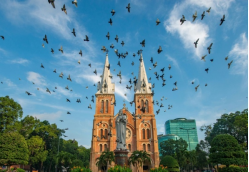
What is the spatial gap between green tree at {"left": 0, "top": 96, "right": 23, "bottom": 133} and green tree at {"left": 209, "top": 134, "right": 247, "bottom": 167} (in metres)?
27.3

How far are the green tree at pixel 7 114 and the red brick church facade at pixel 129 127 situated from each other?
14.9 metres

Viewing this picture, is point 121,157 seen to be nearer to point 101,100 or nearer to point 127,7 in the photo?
point 127,7

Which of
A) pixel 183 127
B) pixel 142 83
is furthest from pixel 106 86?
pixel 183 127

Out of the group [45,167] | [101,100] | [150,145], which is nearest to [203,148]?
[150,145]

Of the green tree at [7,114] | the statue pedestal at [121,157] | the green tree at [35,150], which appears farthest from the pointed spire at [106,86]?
the statue pedestal at [121,157]

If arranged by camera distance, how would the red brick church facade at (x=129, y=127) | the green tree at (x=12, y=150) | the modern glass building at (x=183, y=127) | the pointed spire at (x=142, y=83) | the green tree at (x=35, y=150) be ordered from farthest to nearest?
the modern glass building at (x=183, y=127) < the pointed spire at (x=142, y=83) < the red brick church facade at (x=129, y=127) < the green tree at (x=35, y=150) < the green tree at (x=12, y=150)

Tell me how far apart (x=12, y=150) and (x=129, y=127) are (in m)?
23.1

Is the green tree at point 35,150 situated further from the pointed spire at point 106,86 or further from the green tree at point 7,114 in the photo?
the pointed spire at point 106,86

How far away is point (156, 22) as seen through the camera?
1118 cm

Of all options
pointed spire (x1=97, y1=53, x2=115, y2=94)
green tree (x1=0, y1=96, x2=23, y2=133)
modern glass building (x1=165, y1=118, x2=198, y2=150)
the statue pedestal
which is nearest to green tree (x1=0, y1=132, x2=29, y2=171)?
green tree (x1=0, y1=96, x2=23, y2=133)

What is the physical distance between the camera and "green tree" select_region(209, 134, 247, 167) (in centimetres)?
1825

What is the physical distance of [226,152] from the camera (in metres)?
18.8

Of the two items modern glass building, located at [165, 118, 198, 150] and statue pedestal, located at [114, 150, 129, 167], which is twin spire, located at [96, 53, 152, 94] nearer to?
statue pedestal, located at [114, 150, 129, 167]

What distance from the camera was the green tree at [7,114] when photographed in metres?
27.8
